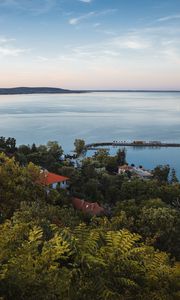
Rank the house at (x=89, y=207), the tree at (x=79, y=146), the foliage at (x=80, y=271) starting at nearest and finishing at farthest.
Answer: the foliage at (x=80, y=271) → the house at (x=89, y=207) → the tree at (x=79, y=146)

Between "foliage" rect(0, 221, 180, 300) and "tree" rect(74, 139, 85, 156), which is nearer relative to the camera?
"foliage" rect(0, 221, 180, 300)

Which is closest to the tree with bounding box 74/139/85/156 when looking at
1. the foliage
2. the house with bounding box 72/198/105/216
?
the house with bounding box 72/198/105/216

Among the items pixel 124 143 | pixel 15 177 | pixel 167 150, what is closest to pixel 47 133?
pixel 124 143

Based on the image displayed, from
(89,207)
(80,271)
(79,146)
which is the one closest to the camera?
(80,271)

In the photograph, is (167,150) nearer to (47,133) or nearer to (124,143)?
(124,143)

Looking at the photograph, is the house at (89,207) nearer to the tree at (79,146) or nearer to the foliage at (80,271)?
the foliage at (80,271)

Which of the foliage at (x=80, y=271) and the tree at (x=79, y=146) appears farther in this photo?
the tree at (x=79, y=146)

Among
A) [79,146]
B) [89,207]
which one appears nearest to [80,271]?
[89,207]

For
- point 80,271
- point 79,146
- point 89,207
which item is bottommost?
point 79,146

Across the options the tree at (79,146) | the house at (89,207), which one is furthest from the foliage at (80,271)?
the tree at (79,146)

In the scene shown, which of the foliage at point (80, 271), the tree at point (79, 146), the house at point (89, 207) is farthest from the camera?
the tree at point (79, 146)

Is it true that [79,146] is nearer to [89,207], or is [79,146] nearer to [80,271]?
[89,207]

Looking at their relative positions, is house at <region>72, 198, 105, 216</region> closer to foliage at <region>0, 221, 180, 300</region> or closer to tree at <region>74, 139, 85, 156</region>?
foliage at <region>0, 221, 180, 300</region>
